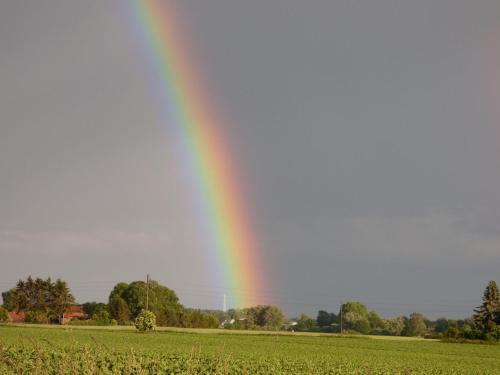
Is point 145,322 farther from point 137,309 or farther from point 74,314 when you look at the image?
point 74,314

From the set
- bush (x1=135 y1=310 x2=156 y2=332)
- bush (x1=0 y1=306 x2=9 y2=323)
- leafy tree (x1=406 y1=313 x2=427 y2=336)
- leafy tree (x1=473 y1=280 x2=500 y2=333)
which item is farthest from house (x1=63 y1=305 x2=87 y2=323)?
leafy tree (x1=406 y1=313 x2=427 y2=336)

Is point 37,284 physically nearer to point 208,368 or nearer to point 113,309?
point 113,309

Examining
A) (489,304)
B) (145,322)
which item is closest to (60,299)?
(145,322)

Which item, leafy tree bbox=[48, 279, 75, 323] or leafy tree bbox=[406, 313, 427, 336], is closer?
leafy tree bbox=[48, 279, 75, 323]

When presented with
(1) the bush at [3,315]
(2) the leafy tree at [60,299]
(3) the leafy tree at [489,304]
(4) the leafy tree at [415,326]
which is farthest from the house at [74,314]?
(4) the leafy tree at [415,326]

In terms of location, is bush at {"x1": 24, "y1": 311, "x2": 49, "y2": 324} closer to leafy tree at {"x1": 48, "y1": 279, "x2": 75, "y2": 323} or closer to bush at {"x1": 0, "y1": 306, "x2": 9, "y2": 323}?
bush at {"x1": 0, "y1": 306, "x2": 9, "y2": 323}

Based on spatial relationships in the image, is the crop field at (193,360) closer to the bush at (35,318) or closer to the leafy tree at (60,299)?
the bush at (35,318)

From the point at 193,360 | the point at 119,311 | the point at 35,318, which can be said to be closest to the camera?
the point at 193,360

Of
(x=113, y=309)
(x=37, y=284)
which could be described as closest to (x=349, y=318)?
(x=113, y=309)

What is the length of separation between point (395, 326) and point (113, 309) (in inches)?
4111

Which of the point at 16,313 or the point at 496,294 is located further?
the point at 16,313

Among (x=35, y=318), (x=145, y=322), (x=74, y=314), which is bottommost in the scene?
(x=145, y=322)

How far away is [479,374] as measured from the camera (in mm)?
32250

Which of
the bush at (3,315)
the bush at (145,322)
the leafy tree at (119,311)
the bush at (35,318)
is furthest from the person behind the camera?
the leafy tree at (119,311)
